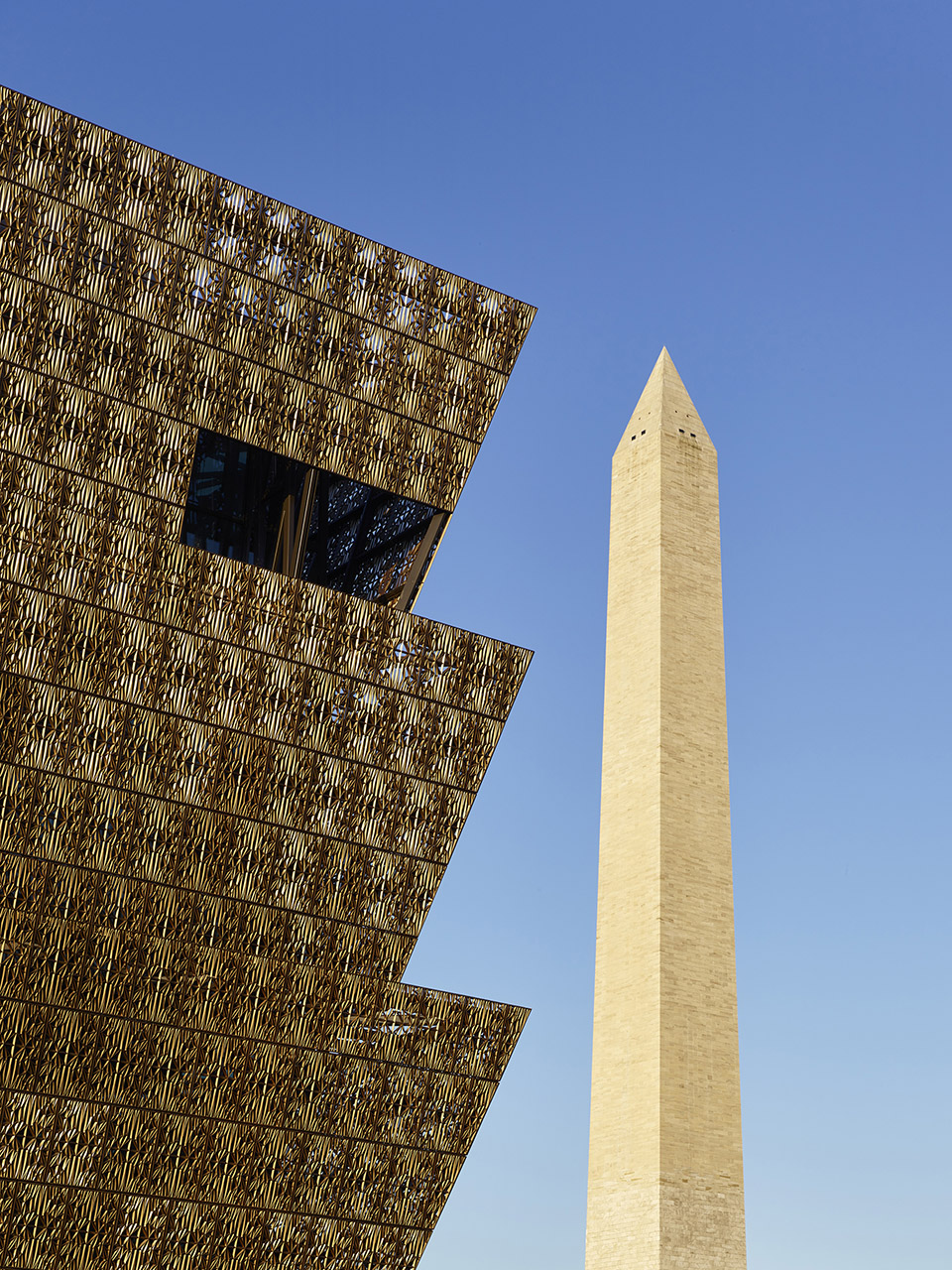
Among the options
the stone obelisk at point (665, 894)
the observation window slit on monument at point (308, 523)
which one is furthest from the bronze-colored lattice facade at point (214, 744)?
the stone obelisk at point (665, 894)

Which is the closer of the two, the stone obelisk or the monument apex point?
the stone obelisk

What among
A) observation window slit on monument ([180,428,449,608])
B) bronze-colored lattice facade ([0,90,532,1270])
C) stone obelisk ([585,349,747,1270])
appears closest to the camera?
bronze-colored lattice facade ([0,90,532,1270])

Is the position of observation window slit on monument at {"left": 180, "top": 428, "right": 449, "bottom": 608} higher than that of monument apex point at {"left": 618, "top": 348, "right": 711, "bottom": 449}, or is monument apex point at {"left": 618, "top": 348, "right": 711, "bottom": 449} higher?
monument apex point at {"left": 618, "top": 348, "right": 711, "bottom": 449}

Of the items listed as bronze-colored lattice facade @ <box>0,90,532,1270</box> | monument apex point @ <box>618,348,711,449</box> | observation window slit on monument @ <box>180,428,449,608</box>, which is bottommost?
bronze-colored lattice facade @ <box>0,90,532,1270</box>

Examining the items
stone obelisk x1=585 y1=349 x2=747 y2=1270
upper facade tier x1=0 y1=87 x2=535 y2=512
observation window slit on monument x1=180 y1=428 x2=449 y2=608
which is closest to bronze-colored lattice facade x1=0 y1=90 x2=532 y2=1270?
upper facade tier x1=0 y1=87 x2=535 y2=512

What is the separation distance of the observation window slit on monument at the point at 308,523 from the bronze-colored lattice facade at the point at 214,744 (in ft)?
1.46

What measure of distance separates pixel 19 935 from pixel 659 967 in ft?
24.7

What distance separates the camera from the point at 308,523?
15891 mm

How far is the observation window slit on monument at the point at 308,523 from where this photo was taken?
603 inches

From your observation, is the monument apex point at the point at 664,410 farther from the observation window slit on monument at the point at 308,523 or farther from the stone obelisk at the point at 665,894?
the observation window slit on monument at the point at 308,523

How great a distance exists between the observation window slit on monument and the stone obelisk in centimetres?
417

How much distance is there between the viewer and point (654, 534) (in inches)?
773

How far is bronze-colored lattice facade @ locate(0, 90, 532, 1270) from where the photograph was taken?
42.2 feet

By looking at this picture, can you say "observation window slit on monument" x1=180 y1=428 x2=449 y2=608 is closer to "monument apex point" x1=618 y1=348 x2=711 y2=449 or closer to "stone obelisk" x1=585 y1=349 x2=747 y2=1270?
"stone obelisk" x1=585 y1=349 x2=747 y2=1270
